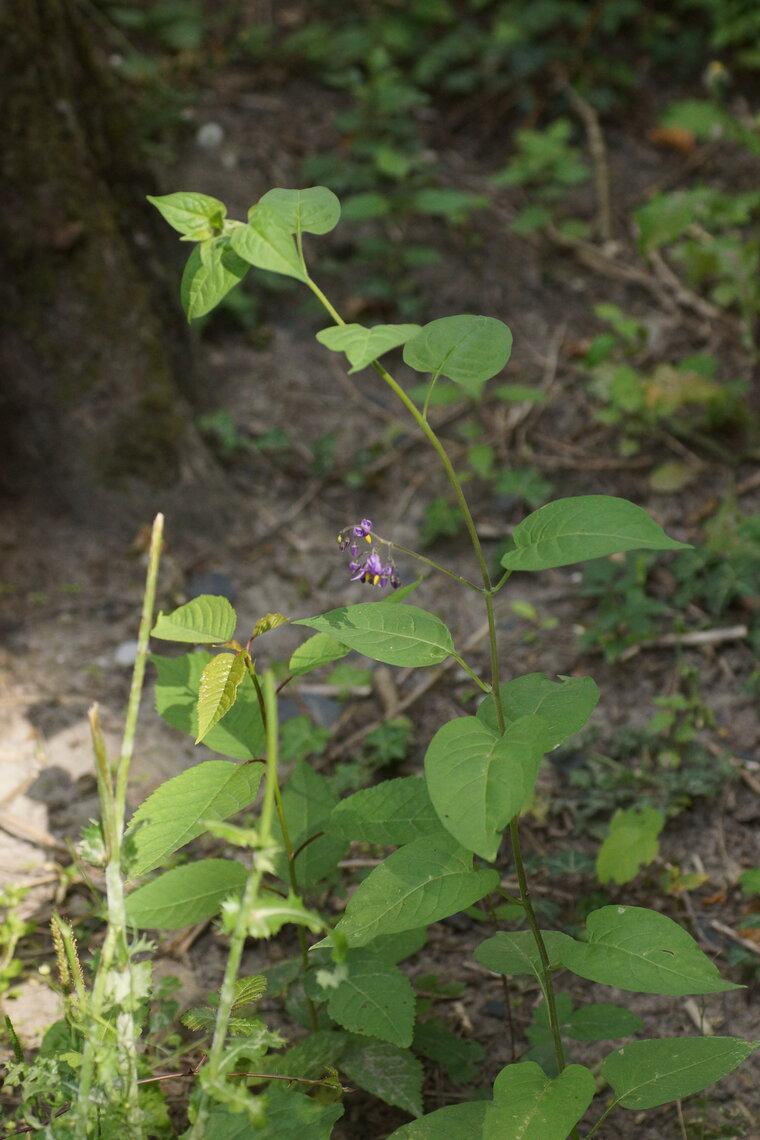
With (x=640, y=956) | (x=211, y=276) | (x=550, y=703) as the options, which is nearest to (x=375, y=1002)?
(x=640, y=956)

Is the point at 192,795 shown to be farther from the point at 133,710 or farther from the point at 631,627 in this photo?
the point at 631,627

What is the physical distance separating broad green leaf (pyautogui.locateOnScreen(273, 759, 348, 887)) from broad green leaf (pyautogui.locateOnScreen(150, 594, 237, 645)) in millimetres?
483

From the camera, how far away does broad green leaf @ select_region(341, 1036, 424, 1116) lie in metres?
1.70

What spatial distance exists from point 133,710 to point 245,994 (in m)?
0.67

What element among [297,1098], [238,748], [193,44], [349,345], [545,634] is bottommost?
[545,634]

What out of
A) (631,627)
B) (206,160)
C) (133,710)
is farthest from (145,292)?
(133,710)

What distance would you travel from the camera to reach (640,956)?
4.75ft

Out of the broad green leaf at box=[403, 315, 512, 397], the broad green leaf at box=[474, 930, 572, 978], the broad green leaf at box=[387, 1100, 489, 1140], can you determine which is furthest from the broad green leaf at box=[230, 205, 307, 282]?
the broad green leaf at box=[387, 1100, 489, 1140]

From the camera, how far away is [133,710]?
119 cm

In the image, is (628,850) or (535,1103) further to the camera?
(628,850)

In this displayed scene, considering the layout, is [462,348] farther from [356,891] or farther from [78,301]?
[78,301]

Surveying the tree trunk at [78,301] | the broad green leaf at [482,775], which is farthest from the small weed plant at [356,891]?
the tree trunk at [78,301]

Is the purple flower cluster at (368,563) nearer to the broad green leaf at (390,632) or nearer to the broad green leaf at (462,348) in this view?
the broad green leaf at (390,632)

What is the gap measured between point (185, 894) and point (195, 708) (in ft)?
1.09
